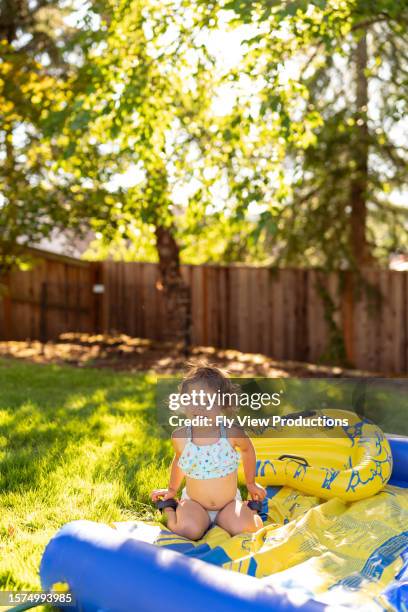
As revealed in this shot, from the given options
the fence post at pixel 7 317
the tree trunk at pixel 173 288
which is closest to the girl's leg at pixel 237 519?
the tree trunk at pixel 173 288

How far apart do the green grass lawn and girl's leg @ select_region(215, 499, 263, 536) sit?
53 centimetres

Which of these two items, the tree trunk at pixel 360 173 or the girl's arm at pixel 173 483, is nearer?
the girl's arm at pixel 173 483

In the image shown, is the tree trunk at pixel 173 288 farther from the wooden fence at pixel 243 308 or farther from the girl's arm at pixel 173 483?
the girl's arm at pixel 173 483

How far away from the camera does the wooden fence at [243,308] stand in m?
9.74

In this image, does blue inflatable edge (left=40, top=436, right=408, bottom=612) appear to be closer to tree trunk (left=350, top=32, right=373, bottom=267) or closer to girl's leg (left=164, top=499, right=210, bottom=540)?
girl's leg (left=164, top=499, right=210, bottom=540)

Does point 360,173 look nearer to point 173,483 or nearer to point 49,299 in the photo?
point 49,299

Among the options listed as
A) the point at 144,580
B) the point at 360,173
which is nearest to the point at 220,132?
the point at 360,173

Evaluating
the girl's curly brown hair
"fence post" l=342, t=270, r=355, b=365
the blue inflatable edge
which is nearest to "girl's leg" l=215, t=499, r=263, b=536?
the girl's curly brown hair

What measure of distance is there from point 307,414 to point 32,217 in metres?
6.43

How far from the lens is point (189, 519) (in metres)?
3.26

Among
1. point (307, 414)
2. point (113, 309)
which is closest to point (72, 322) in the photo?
point (113, 309)

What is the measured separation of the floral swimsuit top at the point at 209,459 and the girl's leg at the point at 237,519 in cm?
17

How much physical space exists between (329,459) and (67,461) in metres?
1.67

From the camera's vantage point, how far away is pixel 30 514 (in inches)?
137
